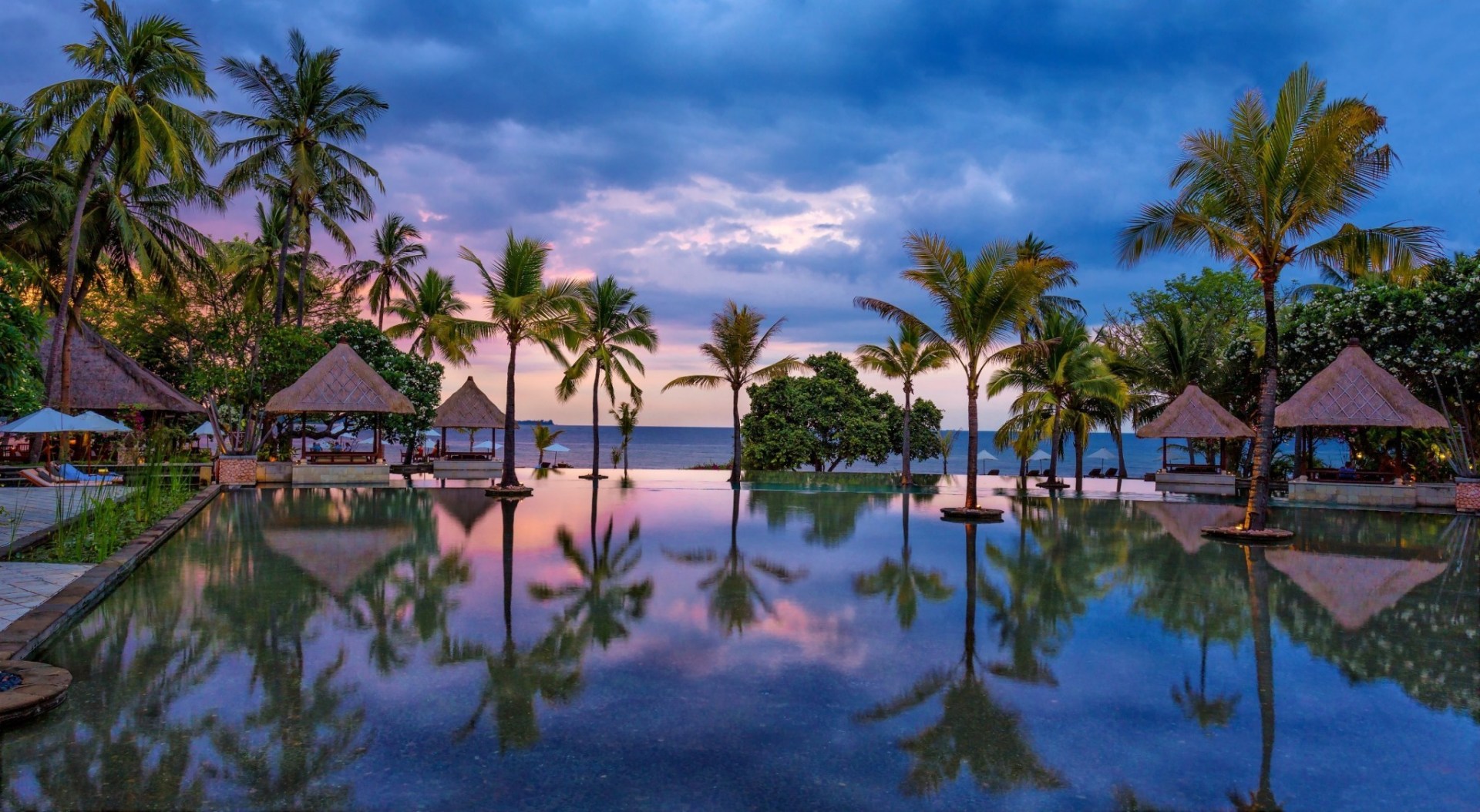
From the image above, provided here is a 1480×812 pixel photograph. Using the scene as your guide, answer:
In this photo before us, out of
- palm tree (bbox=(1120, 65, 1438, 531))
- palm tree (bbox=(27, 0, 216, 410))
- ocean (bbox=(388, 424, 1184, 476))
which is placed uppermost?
palm tree (bbox=(27, 0, 216, 410))

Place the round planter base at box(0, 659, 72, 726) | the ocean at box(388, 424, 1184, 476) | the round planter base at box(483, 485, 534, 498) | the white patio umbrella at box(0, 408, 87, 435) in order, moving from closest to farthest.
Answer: the round planter base at box(0, 659, 72, 726) → the white patio umbrella at box(0, 408, 87, 435) → the round planter base at box(483, 485, 534, 498) → the ocean at box(388, 424, 1184, 476)

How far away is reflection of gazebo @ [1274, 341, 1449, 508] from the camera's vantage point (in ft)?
55.9

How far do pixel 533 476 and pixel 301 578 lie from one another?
1683cm

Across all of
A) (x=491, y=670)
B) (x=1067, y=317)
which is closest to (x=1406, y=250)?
(x=1067, y=317)

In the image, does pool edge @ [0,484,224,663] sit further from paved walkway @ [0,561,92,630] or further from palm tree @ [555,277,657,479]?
palm tree @ [555,277,657,479]

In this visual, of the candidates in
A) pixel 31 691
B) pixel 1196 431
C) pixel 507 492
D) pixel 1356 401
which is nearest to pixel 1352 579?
pixel 1356 401

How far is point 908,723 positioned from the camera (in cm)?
414

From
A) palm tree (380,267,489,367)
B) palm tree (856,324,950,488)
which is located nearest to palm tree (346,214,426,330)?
palm tree (380,267,489,367)

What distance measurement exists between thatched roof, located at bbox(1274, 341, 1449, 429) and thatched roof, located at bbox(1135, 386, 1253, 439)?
2.59 meters

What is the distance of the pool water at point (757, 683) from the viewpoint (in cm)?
340

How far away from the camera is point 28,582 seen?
272 inches

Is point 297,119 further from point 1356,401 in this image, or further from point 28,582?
point 1356,401

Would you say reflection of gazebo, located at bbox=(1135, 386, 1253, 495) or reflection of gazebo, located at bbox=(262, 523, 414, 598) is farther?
reflection of gazebo, located at bbox=(1135, 386, 1253, 495)

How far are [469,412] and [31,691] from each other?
22987 mm
